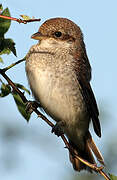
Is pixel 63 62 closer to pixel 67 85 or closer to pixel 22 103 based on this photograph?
pixel 67 85

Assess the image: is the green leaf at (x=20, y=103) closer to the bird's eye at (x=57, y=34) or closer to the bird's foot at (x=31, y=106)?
the bird's foot at (x=31, y=106)

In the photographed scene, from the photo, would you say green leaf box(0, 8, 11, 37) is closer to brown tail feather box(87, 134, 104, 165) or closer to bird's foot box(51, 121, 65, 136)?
bird's foot box(51, 121, 65, 136)

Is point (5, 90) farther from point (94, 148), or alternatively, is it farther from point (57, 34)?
point (94, 148)

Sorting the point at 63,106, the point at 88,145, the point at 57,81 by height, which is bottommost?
the point at 88,145

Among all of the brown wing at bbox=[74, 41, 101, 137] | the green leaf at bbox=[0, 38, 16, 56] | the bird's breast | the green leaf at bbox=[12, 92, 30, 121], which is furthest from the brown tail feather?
the green leaf at bbox=[0, 38, 16, 56]

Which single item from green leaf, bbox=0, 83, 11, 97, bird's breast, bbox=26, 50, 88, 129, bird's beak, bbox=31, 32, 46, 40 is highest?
green leaf, bbox=0, 83, 11, 97

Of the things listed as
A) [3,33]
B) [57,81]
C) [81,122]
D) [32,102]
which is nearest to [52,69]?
[57,81]

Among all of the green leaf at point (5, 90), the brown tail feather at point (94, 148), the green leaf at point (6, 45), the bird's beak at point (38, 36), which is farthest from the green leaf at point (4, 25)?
the brown tail feather at point (94, 148)

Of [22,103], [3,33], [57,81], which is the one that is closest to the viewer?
[3,33]
